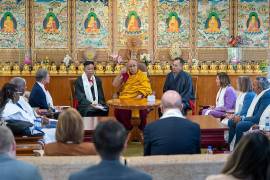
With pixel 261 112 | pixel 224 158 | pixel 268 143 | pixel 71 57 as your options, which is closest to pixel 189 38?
pixel 71 57

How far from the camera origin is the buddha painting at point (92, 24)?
11820 mm

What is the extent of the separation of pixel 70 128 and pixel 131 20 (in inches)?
311

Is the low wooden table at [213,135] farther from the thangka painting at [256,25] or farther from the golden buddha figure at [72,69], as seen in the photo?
the thangka painting at [256,25]

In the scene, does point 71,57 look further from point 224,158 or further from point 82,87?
point 224,158

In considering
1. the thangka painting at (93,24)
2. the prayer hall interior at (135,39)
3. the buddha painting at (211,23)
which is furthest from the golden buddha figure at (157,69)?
the buddha painting at (211,23)

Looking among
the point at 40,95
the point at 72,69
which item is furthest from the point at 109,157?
the point at 72,69

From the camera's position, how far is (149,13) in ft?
38.9

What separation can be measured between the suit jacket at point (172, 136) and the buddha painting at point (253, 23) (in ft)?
25.4

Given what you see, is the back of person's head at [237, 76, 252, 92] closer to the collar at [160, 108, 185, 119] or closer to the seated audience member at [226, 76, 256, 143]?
Answer: the seated audience member at [226, 76, 256, 143]

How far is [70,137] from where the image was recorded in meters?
4.17

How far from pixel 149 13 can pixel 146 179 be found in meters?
9.15

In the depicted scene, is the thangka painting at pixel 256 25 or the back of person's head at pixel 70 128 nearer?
the back of person's head at pixel 70 128

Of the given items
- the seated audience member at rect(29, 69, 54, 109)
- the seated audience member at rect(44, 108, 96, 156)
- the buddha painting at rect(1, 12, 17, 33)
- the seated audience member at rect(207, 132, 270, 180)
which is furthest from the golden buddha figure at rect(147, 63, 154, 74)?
the seated audience member at rect(207, 132, 270, 180)

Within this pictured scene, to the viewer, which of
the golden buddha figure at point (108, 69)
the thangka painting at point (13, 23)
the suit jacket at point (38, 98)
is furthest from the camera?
the thangka painting at point (13, 23)
